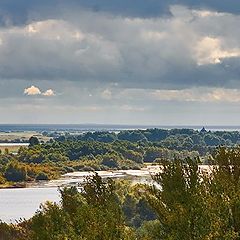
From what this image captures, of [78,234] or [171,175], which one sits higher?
[171,175]

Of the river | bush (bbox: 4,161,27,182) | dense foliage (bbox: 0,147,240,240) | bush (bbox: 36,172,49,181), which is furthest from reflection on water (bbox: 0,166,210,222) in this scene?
dense foliage (bbox: 0,147,240,240)

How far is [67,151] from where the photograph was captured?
7692 inches

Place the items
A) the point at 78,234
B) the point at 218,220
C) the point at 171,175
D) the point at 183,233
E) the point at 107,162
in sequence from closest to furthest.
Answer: the point at 218,220
the point at 183,233
the point at 78,234
the point at 171,175
the point at 107,162

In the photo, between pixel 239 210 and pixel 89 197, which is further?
pixel 89 197

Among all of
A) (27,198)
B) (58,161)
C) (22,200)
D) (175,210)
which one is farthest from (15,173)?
(175,210)

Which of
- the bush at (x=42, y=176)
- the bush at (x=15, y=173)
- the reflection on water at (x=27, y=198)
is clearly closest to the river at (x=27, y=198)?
the reflection on water at (x=27, y=198)

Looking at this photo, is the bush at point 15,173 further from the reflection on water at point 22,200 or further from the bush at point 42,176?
the reflection on water at point 22,200

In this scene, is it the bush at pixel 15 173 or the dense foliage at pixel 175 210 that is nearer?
the dense foliage at pixel 175 210

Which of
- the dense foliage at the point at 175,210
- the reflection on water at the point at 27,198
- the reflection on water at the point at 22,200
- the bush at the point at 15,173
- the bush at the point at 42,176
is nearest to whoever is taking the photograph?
the dense foliage at the point at 175,210

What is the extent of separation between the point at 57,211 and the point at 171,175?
681 cm

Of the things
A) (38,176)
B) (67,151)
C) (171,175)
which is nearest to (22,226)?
(171,175)

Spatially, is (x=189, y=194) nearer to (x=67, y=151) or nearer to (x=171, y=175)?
(x=171, y=175)

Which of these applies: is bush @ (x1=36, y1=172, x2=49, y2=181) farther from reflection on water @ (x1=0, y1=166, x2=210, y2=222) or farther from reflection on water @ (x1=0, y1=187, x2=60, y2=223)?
reflection on water @ (x1=0, y1=187, x2=60, y2=223)

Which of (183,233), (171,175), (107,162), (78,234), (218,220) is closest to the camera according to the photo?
(218,220)
